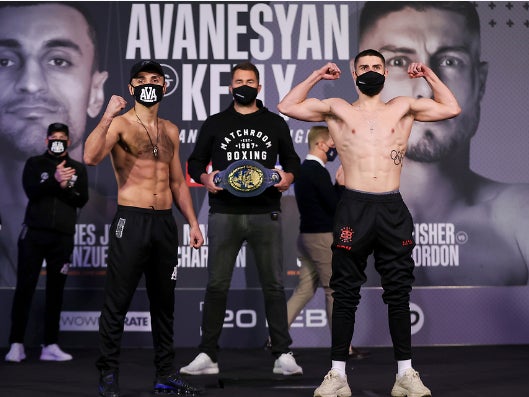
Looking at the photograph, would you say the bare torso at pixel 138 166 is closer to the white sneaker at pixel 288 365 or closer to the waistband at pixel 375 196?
the waistband at pixel 375 196

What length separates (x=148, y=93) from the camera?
15.7 ft

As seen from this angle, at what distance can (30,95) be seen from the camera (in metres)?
7.50

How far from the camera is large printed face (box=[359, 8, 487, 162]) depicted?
24.8ft

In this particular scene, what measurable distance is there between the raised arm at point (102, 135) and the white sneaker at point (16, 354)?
2509 mm

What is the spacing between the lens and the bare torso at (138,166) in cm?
475

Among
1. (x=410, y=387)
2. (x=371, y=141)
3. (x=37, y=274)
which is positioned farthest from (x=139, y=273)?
(x=37, y=274)

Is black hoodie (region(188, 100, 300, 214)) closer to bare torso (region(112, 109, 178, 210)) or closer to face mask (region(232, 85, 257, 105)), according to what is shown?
face mask (region(232, 85, 257, 105))

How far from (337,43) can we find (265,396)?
12.0 feet

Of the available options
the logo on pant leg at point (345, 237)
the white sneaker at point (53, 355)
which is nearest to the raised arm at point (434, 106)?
the logo on pant leg at point (345, 237)

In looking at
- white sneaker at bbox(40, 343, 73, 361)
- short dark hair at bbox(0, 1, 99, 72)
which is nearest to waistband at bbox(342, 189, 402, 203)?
white sneaker at bbox(40, 343, 73, 361)

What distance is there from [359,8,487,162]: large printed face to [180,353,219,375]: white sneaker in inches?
110

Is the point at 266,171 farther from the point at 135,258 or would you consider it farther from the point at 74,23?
the point at 74,23

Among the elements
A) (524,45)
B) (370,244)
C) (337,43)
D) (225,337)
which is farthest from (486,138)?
(370,244)

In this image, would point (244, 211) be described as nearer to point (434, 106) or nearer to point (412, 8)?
point (434, 106)
